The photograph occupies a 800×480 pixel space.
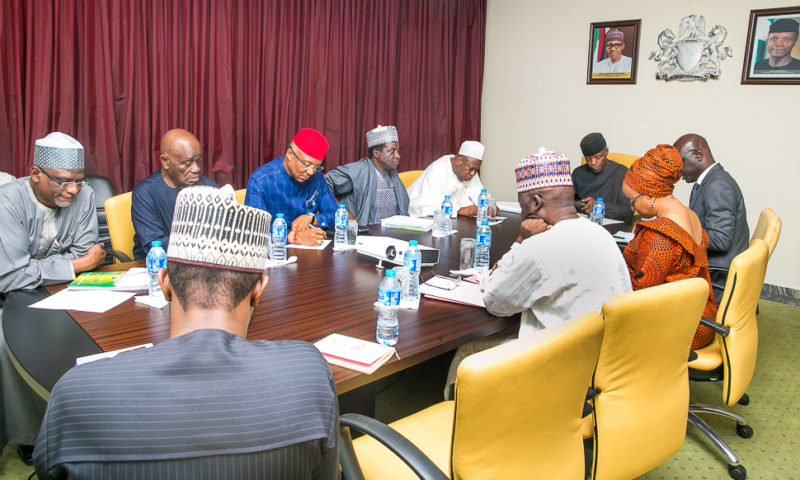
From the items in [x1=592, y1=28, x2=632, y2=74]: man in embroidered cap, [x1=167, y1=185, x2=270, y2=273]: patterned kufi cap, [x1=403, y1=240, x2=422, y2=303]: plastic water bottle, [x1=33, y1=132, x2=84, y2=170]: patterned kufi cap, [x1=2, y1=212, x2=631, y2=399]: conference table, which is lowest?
[x1=2, y1=212, x2=631, y2=399]: conference table

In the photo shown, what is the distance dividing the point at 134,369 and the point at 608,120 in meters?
5.41

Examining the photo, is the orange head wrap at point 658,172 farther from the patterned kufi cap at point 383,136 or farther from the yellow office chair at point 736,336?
the patterned kufi cap at point 383,136

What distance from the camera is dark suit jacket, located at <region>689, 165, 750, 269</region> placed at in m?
3.17

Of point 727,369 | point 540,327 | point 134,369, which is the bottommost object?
point 727,369

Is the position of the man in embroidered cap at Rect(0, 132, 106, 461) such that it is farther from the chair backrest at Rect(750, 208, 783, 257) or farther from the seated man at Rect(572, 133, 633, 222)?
the seated man at Rect(572, 133, 633, 222)

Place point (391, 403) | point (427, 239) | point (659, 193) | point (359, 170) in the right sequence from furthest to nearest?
point (359, 170) → point (427, 239) → point (391, 403) → point (659, 193)

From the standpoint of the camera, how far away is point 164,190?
2939mm

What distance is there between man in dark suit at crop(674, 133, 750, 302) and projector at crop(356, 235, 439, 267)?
174cm

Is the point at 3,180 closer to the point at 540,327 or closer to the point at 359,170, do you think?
the point at 359,170

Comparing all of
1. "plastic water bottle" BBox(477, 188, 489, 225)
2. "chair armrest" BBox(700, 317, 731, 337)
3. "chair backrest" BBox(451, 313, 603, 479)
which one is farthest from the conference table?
"plastic water bottle" BBox(477, 188, 489, 225)

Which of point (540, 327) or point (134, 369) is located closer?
point (134, 369)

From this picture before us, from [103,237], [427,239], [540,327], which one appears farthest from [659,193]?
[103,237]

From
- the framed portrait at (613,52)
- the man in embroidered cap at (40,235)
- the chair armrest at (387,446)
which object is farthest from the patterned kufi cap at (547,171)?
the framed portrait at (613,52)

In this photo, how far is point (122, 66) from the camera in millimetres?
3678
